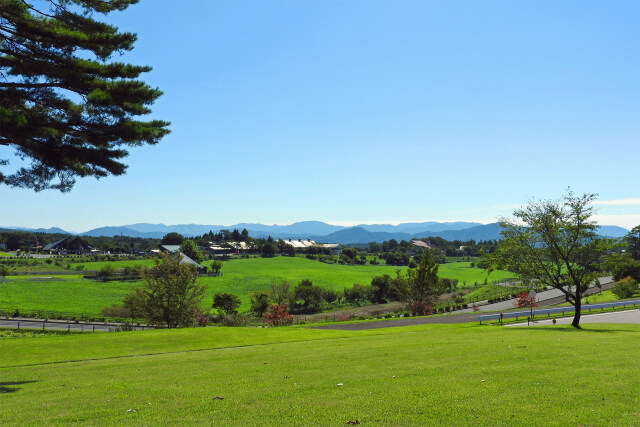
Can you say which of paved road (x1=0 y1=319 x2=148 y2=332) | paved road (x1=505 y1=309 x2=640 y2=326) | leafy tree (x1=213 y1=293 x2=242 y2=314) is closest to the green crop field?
leafy tree (x1=213 y1=293 x2=242 y2=314)

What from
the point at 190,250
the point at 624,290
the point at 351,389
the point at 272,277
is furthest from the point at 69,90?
the point at 190,250

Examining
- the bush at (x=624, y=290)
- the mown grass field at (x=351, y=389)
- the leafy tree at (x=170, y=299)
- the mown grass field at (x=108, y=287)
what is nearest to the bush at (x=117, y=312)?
the mown grass field at (x=108, y=287)

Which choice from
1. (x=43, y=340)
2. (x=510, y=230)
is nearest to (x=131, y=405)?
(x=43, y=340)

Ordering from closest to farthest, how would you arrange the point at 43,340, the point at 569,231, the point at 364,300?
the point at 43,340
the point at 569,231
the point at 364,300

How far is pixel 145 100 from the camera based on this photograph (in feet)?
44.9

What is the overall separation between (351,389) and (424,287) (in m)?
46.4

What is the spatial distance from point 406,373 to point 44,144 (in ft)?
39.2

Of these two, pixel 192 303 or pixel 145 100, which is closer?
pixel 145 100

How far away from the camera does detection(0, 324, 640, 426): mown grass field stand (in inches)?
291

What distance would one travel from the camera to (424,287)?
176 feet

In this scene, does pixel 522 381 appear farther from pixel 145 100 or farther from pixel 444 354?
pixel 145 100

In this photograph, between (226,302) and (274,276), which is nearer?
(226,302)

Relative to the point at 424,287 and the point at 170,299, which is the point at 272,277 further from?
the point at 170,299

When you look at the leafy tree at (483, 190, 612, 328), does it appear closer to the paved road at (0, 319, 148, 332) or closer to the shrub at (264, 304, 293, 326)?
the shrub at (264, 304, 293, 326)
